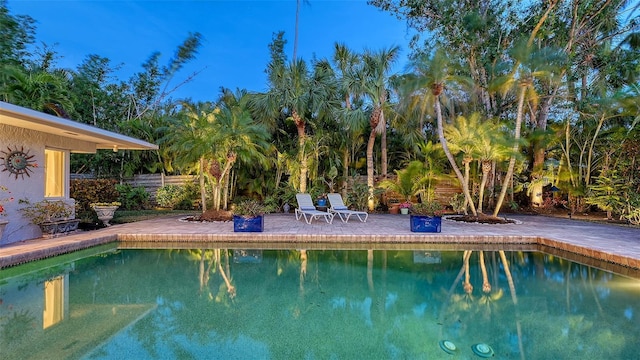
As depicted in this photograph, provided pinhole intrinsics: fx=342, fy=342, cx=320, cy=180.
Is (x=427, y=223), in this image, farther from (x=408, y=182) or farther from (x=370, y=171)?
(x=370, y=171)

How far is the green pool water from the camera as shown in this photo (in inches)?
126

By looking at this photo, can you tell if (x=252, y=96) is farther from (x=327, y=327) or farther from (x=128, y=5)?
(x=128, y=5)

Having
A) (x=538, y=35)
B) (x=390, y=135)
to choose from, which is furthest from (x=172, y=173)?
(x=538, y=35)

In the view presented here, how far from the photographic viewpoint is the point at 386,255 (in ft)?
22.5

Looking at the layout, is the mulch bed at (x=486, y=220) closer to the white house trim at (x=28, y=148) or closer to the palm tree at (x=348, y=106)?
the palm tree at (x=348, y=106)

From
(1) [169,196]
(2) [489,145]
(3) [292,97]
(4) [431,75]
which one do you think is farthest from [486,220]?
(1) [169,196]

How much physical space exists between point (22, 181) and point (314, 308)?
6.95m

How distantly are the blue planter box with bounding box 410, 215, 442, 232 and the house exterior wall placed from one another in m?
8.50

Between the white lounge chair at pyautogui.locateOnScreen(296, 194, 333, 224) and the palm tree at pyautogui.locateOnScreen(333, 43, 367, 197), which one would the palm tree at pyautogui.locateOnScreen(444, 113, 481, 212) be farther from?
the white lounge chair at pyautogui.locateOnScreen(296, 194, 333, 224)

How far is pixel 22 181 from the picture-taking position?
7.12 m

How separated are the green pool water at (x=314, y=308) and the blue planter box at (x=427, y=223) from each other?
173 cm

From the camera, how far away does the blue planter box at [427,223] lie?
27.1 feet

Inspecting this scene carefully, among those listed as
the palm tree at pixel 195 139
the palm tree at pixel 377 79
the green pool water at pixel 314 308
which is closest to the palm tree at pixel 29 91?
the palm tree at pixel 195 139

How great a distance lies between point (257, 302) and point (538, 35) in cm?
1307
